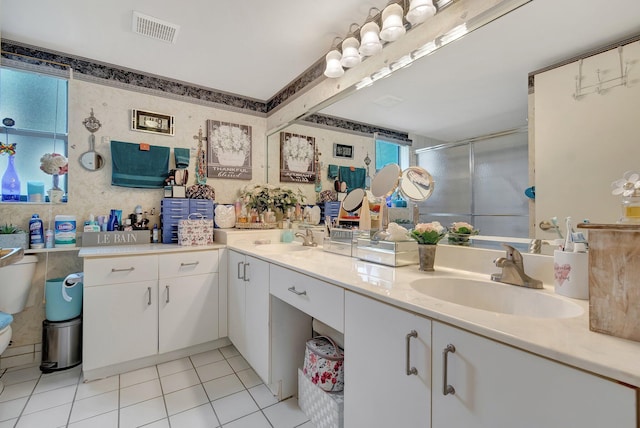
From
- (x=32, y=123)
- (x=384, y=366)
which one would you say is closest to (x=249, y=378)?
(x=384, y=366)

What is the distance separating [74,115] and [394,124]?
8.02 feet

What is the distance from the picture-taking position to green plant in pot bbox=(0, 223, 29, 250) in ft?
6.17

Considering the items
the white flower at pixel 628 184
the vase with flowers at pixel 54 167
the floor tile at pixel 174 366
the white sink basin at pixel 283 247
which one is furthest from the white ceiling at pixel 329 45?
the floor tile at pixel 174 366

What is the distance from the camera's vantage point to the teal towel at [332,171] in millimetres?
2341

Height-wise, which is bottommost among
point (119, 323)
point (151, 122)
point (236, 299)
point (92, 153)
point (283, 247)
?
point (119, 323)

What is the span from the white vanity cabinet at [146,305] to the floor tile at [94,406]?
23 cm

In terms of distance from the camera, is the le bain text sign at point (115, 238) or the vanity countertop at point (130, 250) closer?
the vanity countertop at point (130, 250)

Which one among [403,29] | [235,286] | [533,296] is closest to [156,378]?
[235,286]

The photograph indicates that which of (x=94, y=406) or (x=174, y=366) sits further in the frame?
(x=174, y=366)

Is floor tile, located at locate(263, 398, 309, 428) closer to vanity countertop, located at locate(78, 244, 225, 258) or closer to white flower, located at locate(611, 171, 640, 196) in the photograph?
vanity countertop, located at locate(78, 244, 225, 258)

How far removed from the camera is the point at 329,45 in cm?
206

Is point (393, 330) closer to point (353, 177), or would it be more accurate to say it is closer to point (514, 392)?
point (514, 392)

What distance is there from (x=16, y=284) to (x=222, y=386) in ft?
4.99

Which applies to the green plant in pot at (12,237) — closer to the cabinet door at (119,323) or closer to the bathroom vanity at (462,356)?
the cabinet door at (119,323)
